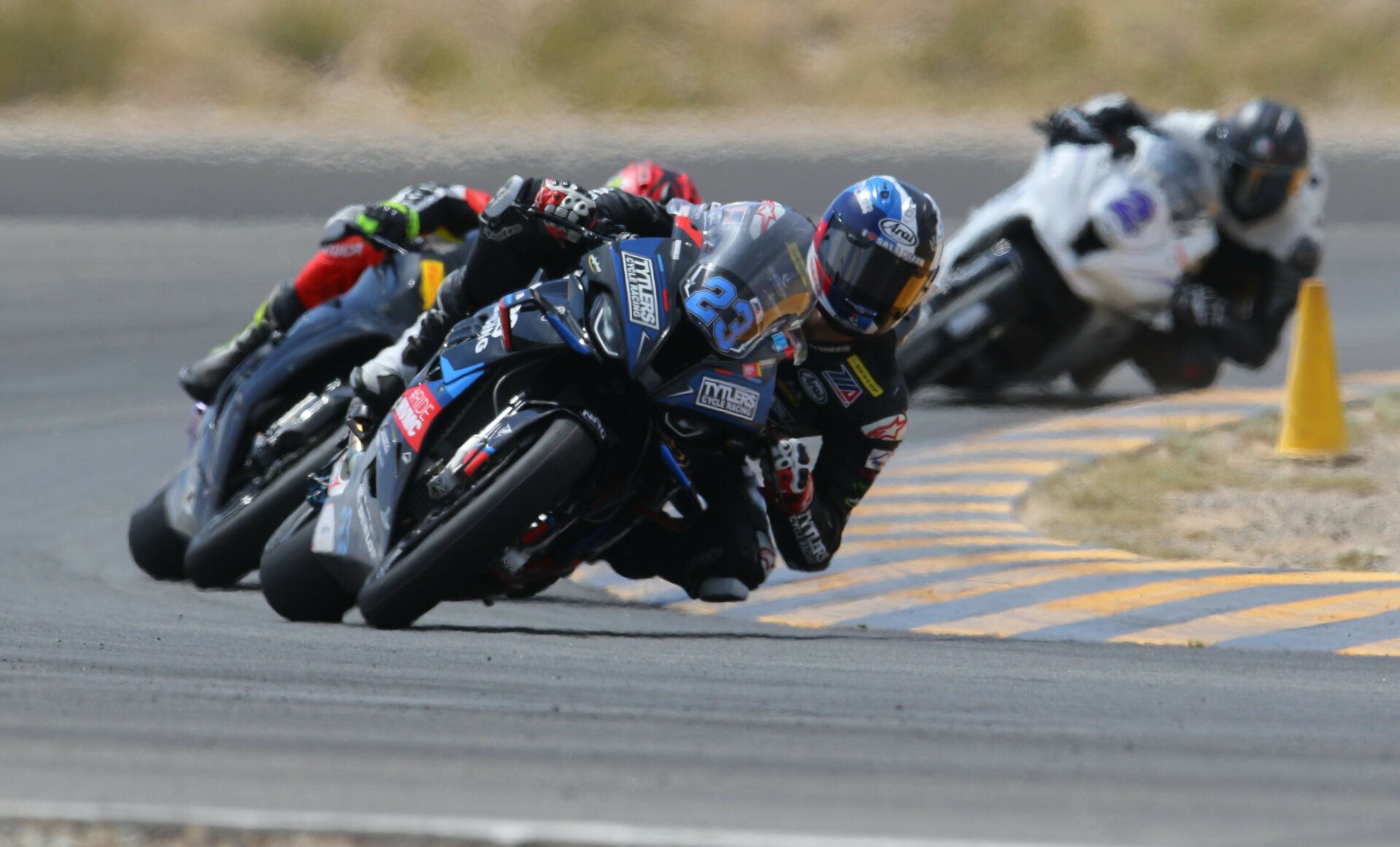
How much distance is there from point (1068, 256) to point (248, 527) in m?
5.35

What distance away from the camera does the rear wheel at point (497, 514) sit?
442 cm

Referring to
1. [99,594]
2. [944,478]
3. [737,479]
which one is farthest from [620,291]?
[944,478]

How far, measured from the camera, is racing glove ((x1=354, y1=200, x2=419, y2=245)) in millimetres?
6098

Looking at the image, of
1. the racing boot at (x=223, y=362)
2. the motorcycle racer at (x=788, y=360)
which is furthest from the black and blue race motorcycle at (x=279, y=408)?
the motorcycle racer at (x=788, y=360)

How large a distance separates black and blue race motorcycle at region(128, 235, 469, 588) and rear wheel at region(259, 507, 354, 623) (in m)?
0.66

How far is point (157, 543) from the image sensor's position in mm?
6391

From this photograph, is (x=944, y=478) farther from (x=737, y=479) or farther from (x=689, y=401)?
(x=689, y=401)

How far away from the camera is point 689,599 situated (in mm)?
6211

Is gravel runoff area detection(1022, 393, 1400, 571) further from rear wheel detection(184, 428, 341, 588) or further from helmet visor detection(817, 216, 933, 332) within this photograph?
rear wheel detection(184, 428, 341, 588)

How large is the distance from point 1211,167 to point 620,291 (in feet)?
20.1

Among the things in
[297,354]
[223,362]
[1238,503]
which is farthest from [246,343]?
[1238,503]

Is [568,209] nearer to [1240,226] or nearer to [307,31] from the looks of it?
[1240,226]

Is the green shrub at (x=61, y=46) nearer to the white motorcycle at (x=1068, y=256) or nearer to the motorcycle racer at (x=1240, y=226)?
the white motorcycle at (x=1068, y=256)

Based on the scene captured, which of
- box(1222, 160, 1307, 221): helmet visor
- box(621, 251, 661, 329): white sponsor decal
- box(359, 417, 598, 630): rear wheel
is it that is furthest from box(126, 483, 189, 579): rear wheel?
box(1222, 160, 1307, 221): helmet visor
